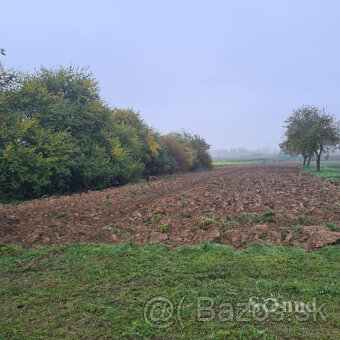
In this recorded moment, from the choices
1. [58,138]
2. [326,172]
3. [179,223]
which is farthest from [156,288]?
[326,172]

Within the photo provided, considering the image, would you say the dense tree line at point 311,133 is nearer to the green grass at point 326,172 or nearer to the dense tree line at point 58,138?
the green grass at point 326,172

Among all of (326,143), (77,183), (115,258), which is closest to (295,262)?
(115,258)

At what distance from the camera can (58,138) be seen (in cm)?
1839

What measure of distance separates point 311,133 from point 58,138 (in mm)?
28650

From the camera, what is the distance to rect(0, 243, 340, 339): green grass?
343 cm

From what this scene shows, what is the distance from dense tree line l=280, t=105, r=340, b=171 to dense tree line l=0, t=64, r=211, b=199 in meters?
21.5

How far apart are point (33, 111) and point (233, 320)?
65.5ft

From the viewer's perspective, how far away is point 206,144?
55.4 m

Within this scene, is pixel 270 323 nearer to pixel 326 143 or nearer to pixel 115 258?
pixel 115 258

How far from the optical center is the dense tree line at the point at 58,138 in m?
15.9

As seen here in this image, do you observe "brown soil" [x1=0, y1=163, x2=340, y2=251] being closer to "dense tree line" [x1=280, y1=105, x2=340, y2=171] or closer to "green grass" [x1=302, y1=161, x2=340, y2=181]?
"green grass" [x1=302, y1=161, x2=340, y2=181]

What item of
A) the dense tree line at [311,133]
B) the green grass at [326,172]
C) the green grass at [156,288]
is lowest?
the green grass at [156,288]

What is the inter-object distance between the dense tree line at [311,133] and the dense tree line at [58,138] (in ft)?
70.6

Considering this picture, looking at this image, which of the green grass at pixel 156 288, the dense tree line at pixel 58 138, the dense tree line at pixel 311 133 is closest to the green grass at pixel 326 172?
the dense tree line at pixel 311 133
